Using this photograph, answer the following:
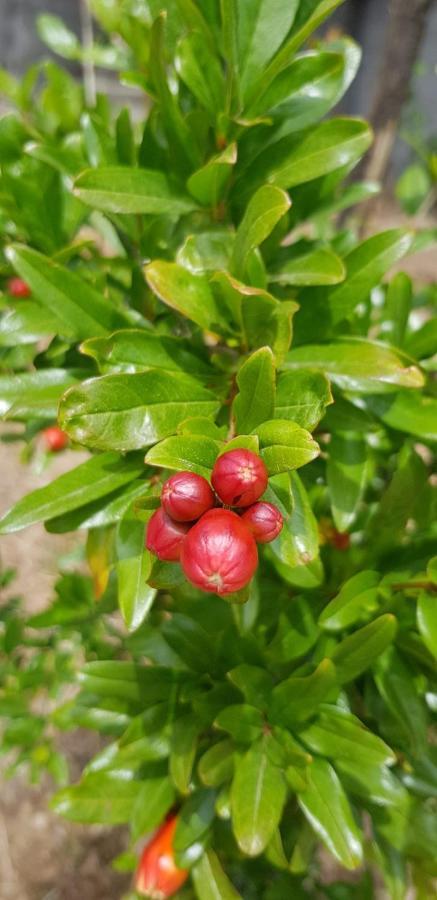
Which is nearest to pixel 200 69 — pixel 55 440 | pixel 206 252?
pixel 206 252

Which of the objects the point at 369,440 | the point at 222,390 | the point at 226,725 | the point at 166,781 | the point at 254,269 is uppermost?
the point at 254,269

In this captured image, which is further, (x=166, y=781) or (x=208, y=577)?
(x=166, y=781)

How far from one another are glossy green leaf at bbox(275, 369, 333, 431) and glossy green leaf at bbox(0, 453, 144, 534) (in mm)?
162

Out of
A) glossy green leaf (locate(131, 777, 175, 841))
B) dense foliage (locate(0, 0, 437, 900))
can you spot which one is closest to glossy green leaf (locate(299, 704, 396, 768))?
dense foliage (locate(0, 0, 437, 900))

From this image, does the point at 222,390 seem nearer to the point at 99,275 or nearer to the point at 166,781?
the point at 99,275

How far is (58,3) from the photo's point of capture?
195 inches

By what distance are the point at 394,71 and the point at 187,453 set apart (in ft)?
5.99

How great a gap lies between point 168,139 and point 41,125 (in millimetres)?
502

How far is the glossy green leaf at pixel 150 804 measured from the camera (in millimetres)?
800

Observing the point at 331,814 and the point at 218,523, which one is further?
the point at 331,814

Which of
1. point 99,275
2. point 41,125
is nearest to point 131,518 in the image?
point 99,275

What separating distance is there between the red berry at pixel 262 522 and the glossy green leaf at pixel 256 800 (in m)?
0.35

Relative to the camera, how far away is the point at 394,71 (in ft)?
6.14

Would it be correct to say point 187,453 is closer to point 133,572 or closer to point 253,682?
point 133,572
